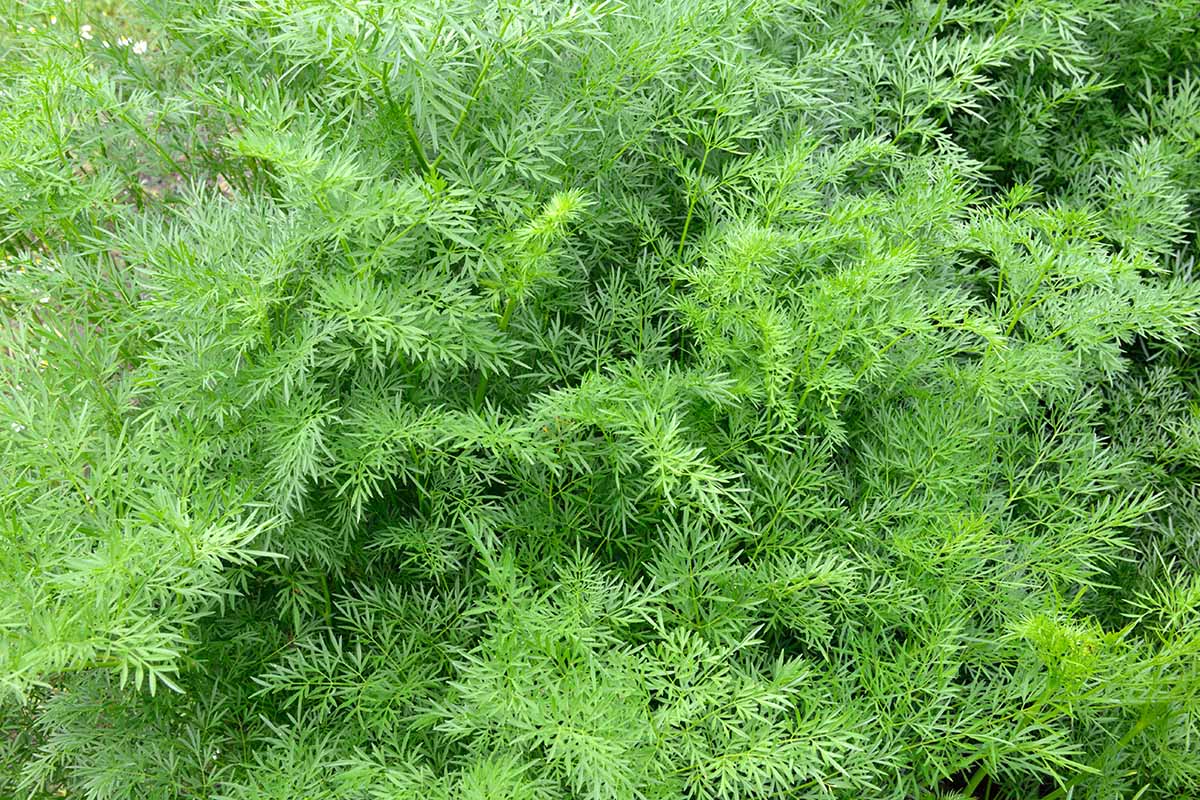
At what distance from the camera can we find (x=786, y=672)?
1.59 m

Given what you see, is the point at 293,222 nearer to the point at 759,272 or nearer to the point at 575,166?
the point at 575,166

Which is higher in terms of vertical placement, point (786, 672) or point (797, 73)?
point (797, 73)

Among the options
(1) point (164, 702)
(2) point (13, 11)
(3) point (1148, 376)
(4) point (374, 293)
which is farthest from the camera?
(3) point (1148, 376)

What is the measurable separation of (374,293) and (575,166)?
1.61 ft

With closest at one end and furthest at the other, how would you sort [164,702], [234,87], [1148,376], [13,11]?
[164,702] < [234,87] < [13,11] < [1148,376]

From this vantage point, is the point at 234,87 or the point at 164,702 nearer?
the point at 164,702

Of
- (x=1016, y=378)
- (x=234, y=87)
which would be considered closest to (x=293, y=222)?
(x=234, y=87)

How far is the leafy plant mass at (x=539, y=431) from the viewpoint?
5.02 feet

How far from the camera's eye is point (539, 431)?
67.8 inches

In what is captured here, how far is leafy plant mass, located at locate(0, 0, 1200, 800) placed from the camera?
1.53 metres

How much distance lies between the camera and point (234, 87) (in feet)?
5.94

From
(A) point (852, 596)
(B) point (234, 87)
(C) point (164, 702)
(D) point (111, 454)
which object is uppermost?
(B) point (234, 87)

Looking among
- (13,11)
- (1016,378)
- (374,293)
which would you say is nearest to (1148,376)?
(1016,378)

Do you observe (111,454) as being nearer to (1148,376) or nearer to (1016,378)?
(1016,378)
